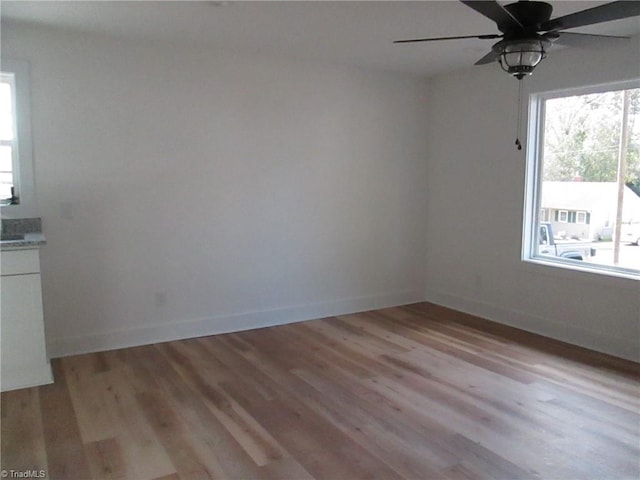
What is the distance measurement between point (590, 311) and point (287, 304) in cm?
271

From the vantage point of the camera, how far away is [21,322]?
11.0 feet

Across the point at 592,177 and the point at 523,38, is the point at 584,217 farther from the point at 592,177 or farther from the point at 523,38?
the point at 523,38

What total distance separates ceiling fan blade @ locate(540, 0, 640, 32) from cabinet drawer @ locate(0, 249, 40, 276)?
11.1 feet

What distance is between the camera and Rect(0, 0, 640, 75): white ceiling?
321cm

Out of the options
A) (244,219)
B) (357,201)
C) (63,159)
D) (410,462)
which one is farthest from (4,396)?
(357,201)

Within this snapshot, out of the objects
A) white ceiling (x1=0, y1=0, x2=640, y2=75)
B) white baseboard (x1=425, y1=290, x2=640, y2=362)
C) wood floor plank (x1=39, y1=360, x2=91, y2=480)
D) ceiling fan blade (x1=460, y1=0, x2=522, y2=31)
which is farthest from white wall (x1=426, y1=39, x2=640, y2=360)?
wood floor plank (x1=39, y1=360, x2=91, y2=480)

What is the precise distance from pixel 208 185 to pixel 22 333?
1.85m

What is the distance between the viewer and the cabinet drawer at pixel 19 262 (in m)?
3.28

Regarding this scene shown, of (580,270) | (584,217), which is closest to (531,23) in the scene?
(584,217)

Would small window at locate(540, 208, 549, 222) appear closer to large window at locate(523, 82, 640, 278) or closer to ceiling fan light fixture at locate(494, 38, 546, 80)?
large window at locate(523, 82, 640, 278)

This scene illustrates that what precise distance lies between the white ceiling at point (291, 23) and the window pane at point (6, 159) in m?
0.92

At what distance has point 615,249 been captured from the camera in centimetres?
414

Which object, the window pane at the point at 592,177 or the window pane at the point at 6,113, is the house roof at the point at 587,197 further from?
the window pane at the point at 6,113

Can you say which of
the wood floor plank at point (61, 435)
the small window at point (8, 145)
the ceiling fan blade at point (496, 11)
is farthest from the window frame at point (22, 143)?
the ceiling fan blade at point (496, 11)
